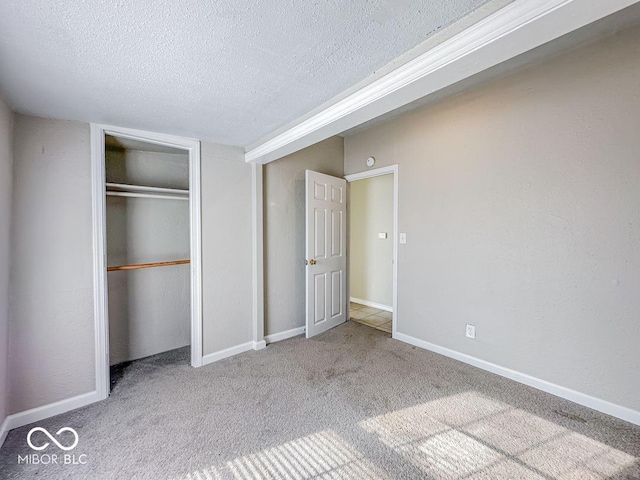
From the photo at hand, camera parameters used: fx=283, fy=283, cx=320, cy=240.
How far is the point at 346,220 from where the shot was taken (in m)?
3.89

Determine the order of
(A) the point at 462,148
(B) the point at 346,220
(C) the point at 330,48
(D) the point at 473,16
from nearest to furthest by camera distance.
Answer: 1. (D) the point at 473,16
2. (C) the point at 330,48
3. (A) the point at 462,148
4. (B) the point at 346,220

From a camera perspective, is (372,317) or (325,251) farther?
(372,317)

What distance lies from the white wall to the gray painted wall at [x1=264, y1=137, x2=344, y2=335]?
3.93ft

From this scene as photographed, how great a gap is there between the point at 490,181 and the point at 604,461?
6.54 feet

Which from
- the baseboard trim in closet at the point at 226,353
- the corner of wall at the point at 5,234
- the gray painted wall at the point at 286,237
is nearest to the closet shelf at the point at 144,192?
the corner of wall at the point at 5,234

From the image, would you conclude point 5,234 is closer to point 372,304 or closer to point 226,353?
point 226,353

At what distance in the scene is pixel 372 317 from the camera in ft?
13.7

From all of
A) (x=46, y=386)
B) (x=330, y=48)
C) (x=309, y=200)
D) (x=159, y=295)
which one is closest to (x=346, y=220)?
(x=309, y=200)

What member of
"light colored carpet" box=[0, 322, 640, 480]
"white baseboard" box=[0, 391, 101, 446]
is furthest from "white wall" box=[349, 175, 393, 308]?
"white baseboard" box=[0, 391, 101, 446]

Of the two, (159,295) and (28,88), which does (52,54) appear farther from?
(159,295)

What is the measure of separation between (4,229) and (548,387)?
3.98 meters

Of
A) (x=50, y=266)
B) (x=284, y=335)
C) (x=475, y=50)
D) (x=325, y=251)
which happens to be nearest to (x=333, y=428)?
(x=284, y=335)

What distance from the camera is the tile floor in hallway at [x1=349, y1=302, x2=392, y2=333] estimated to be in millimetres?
3810

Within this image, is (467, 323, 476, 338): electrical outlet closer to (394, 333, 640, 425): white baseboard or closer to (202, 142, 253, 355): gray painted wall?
(394, 333, 640, 425): white baseboard
